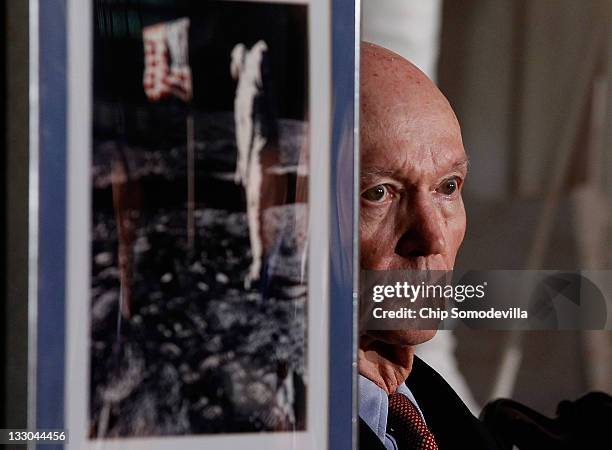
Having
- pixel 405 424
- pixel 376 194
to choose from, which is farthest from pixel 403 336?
pixel 376 194

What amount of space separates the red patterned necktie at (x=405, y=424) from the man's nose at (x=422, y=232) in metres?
0.29

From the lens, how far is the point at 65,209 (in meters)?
1.28

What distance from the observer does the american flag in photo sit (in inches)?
51.2

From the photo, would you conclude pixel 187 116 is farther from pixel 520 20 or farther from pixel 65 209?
pixel 520 20

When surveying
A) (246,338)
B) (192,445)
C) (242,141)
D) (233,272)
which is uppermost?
(242,141)

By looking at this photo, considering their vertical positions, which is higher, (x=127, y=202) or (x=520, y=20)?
(x=520, y=20)

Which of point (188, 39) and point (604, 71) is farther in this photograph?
point (604, 71)

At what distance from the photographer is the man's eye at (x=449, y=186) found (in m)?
1.38

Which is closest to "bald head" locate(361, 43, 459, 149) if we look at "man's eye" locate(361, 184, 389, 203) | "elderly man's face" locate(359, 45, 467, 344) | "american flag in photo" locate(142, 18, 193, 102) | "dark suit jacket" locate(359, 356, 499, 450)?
"elderly man's face" locate(359, 45, 467, 344)

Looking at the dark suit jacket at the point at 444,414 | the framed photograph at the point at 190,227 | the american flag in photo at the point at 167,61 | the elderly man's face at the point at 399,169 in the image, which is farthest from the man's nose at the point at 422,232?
the american flag in photo at the point at 167,61

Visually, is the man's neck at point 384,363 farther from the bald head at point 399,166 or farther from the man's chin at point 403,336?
the bald head at point 399,166

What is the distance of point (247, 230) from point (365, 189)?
9.5 inches

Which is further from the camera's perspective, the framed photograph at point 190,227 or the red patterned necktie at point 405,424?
the red patterned necktie at point 405,424

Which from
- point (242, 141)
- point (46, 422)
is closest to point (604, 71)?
point (242, 141)
